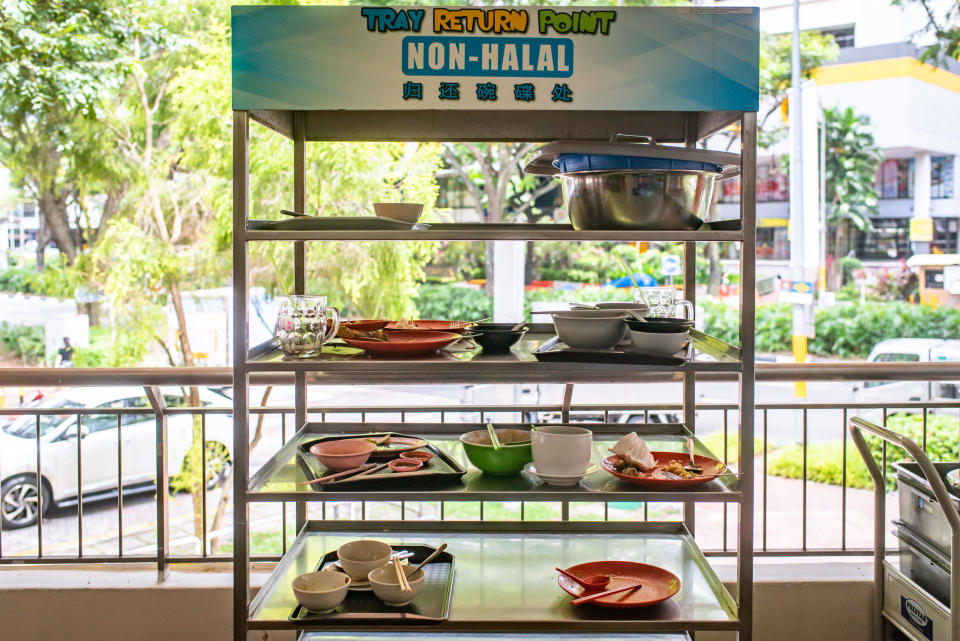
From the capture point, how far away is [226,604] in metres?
2.90

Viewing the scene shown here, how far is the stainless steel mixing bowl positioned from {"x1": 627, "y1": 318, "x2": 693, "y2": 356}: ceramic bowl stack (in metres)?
0.26

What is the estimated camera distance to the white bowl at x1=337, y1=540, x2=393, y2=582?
2240 mm

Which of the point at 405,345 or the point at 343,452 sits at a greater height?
the point at 405,345

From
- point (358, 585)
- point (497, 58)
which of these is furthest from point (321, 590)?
point (497, 58)

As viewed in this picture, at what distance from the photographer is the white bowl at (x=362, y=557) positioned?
224 centimetres

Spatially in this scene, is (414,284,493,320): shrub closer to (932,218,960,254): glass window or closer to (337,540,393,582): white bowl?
(932,218,960,254): glass window

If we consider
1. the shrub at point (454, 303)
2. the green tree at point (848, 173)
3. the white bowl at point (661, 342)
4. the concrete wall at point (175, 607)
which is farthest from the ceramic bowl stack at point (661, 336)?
the green tree at point (848, 173)

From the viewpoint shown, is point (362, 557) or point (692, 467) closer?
point (692, 467)

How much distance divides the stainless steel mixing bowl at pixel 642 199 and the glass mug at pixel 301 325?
761 mm

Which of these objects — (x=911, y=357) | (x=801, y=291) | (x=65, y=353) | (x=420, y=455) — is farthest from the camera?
(x=911, y=357)

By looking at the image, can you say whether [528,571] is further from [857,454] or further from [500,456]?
[857,454]

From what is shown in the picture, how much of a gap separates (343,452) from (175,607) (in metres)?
→ 1.14

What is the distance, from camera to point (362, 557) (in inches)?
91.1

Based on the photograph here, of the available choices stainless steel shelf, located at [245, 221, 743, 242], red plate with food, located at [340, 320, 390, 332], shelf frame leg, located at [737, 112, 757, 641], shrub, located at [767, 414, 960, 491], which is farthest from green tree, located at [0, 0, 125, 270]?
shrub, located at [767, 414, 960, 491]
